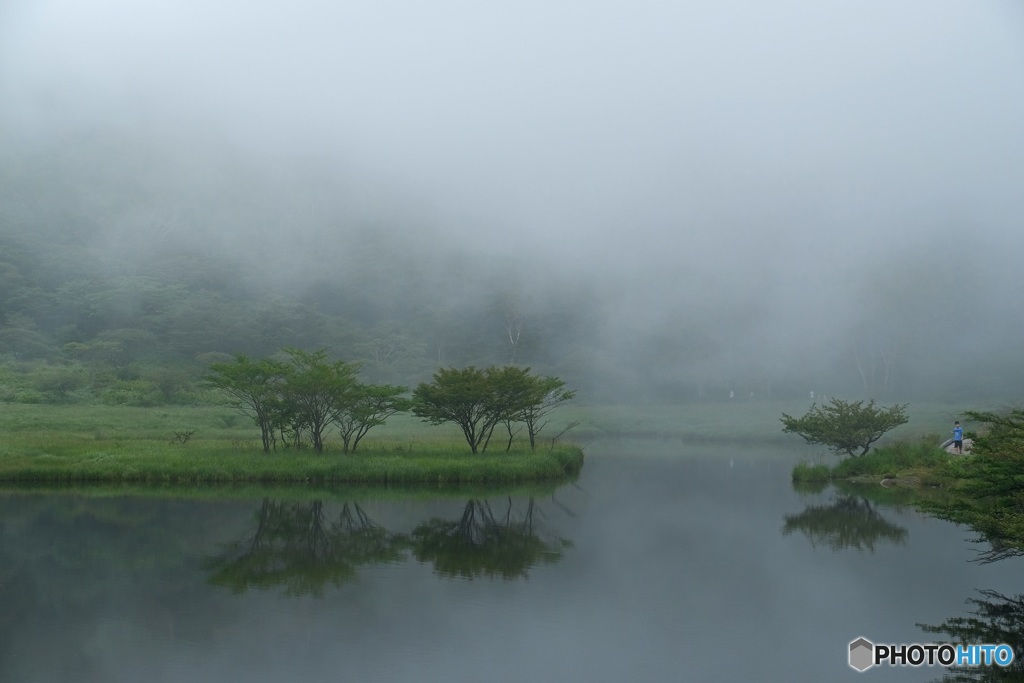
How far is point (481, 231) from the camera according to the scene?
127000 mm

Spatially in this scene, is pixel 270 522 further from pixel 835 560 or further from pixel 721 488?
pixel 721 488

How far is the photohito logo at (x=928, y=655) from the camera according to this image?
1077 cm

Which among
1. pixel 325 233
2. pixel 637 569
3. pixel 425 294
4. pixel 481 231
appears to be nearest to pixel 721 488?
pixel 637 569

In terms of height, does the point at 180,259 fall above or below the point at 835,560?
above

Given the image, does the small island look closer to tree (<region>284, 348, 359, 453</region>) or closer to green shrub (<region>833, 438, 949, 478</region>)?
tree (<region>284, 348, 359, 453</region>)

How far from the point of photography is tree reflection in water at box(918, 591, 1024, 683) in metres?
10.2

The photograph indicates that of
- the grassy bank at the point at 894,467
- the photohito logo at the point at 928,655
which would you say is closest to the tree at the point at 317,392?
the grassy bank at the point at 894,467

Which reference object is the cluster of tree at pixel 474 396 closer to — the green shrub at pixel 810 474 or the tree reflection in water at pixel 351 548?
the tree reflection in water at pixel 351 548

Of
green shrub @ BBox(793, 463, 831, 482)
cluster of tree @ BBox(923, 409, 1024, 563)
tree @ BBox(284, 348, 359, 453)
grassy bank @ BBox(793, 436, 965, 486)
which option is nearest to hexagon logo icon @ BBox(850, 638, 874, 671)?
cluster of tree @ BBox(923, 409, 1024, 563)

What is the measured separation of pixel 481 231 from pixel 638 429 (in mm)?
60278

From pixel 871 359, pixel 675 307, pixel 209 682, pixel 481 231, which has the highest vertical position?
pixel 481 231

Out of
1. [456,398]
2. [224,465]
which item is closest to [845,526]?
[456,398]

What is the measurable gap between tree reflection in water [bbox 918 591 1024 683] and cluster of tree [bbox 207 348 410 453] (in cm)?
2189

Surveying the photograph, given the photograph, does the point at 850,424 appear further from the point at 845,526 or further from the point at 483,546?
the point at 483,546
